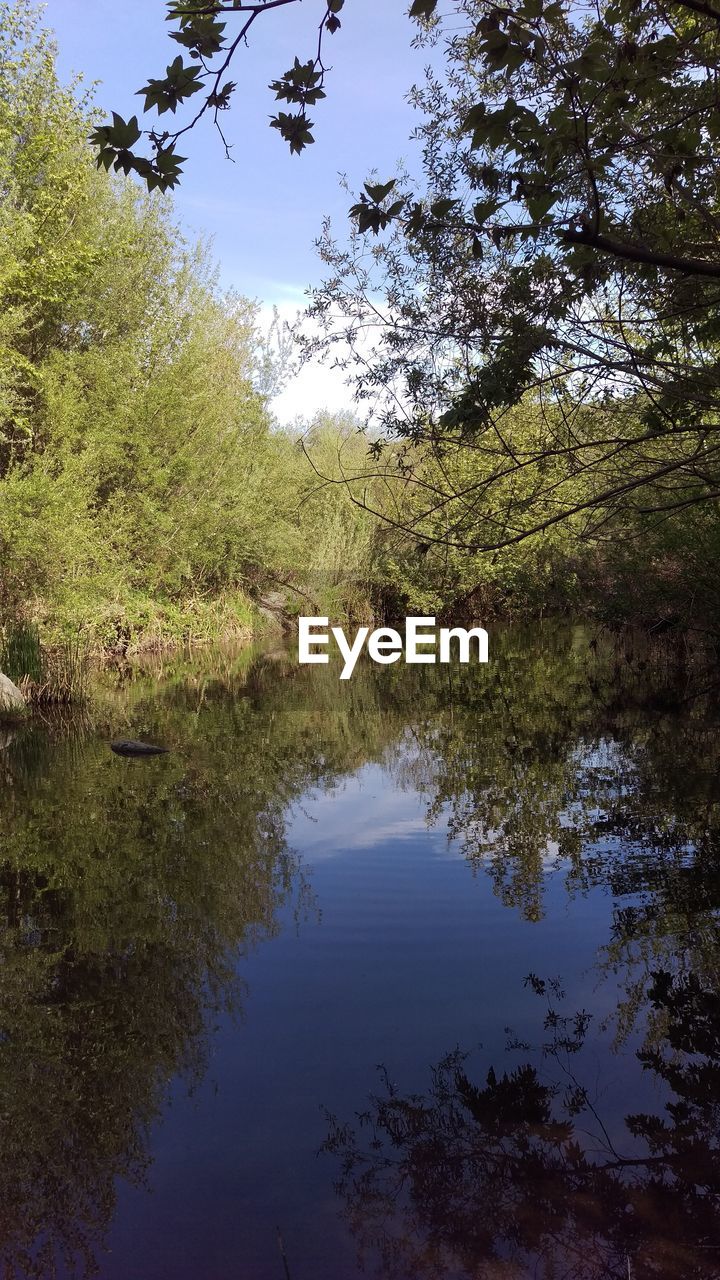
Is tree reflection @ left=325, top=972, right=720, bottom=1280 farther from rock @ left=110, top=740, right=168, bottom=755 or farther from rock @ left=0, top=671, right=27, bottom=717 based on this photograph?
rock @ left=0, top=671, right=27, bottom=717

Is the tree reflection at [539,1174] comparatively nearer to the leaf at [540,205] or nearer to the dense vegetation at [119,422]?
the leaf at [540,205]

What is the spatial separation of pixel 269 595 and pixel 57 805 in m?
24.6

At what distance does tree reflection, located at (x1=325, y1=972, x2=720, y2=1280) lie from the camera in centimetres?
331

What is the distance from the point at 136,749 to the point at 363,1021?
7.61m

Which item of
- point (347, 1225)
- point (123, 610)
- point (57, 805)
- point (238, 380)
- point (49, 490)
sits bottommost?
point (347, 1225)

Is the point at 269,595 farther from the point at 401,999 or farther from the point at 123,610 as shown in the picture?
the point at 401,999

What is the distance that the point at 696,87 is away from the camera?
21.6 ft

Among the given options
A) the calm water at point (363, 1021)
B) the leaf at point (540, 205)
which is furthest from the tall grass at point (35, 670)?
the leaf at point (540, 205)

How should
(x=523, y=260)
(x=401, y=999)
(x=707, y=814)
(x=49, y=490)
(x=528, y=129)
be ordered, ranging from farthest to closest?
(x=49, y=490) → (x=707, y=814) → (x=523, y=260) → (x=401, y=999) → (x=528, y=129)

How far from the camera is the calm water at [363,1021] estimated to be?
3510 millimetres

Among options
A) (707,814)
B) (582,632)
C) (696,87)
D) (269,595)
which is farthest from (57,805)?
(269,595)
